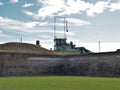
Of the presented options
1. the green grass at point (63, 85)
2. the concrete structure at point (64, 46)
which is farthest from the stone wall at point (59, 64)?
the concrete structure at point (64, 46)

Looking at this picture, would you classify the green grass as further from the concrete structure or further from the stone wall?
the concrete structure

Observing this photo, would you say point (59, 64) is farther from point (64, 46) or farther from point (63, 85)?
point (64, 46)

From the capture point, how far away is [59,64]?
43.0 meters

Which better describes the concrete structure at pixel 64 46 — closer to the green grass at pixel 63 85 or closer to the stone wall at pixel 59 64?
the stone wall at pixel 59 64

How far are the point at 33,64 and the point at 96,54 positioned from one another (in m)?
8.84

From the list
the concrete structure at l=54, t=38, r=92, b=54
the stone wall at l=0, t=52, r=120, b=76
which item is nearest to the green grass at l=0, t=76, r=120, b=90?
the stone wall at l=0, t=52, r=120, b=76

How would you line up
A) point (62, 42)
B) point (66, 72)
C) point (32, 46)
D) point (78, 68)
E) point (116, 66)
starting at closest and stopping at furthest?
point (116, 66), point (78, 68), point (66, 72), point (32, 46), point (62, 42)

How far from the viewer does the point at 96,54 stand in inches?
1437

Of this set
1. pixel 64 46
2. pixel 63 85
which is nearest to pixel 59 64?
pixel 63 85

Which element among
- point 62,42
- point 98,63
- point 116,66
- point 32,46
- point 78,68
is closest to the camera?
point 116,66

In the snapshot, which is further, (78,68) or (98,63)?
(78,68)

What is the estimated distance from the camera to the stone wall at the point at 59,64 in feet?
115

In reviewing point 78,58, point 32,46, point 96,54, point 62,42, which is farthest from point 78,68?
point 62,42

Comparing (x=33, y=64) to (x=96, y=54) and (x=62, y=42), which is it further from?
(x=62, y=42)
